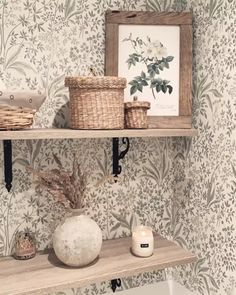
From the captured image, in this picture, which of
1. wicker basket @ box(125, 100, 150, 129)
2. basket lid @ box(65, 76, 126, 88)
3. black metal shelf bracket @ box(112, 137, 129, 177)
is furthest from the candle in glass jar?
basket lid @ box(65, 76, 126, 88)

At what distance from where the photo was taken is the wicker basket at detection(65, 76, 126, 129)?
118 cm

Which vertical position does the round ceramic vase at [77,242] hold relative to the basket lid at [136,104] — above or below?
below

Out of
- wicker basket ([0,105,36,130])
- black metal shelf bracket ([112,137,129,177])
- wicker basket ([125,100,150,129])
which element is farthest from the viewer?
black metal shelf bracket ([112,137,129,177])

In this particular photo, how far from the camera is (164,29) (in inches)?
54.3

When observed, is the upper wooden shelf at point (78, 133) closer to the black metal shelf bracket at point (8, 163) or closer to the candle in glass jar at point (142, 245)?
the black metal shelf bracket at point (8, 163)

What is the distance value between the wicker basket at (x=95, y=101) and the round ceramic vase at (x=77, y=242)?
0.97ft

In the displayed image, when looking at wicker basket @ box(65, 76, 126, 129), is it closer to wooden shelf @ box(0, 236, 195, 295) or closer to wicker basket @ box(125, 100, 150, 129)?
wicker basket @ box(125, 100, 150, 129)

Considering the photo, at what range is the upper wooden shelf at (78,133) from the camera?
108cm

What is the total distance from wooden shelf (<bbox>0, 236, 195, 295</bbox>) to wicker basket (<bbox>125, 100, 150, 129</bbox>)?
1.40 feet

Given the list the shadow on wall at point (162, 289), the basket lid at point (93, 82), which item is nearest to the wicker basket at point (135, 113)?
the basket lid at point (93, 82)

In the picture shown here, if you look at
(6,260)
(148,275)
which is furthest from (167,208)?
(6,260)

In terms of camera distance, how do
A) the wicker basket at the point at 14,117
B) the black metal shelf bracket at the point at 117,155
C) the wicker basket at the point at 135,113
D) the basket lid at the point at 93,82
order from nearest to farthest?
1. the wicker basket at the point at 14,117
2. the basket lid at the point at 93,82
3. the wicker basket at the point at 135,113
4. the black metal shelf bracket at the point at 117,155

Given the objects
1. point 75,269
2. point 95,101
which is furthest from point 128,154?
point 75,269

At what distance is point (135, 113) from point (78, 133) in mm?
219
